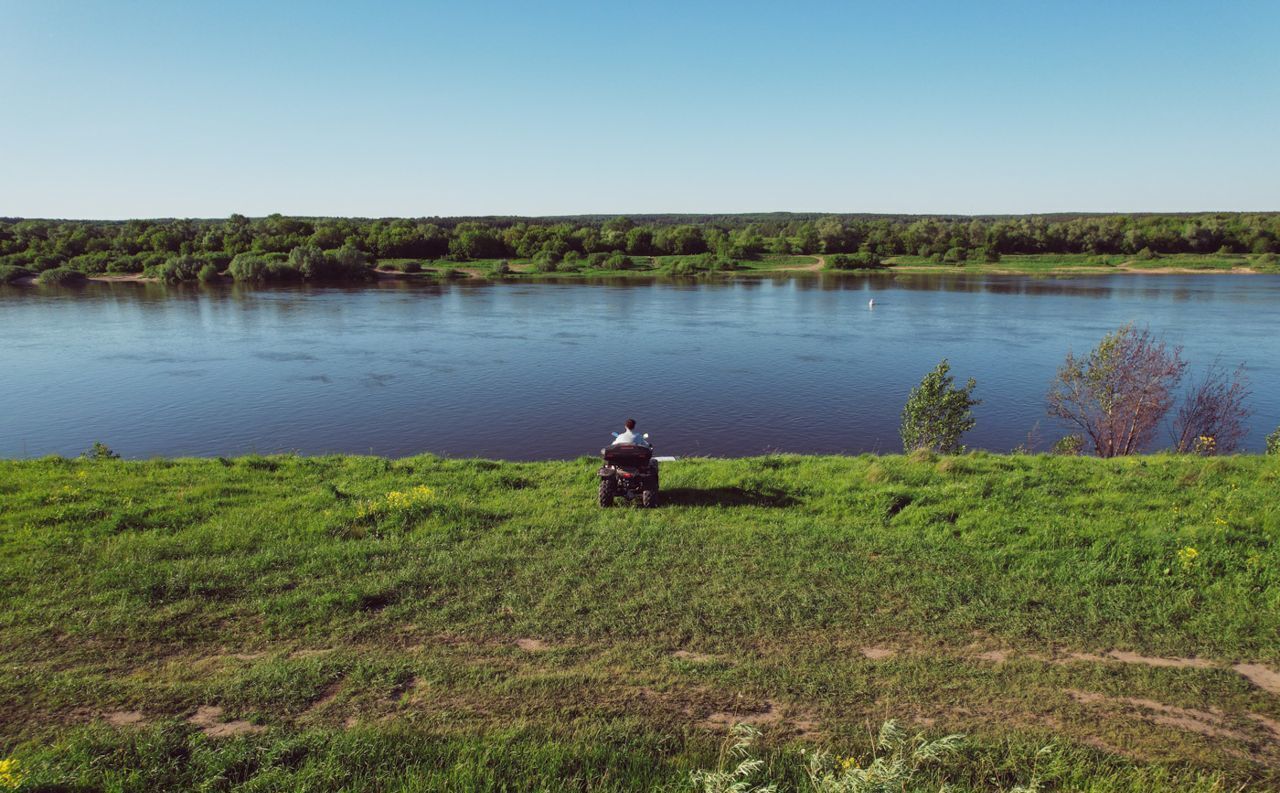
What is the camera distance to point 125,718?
6059 mm

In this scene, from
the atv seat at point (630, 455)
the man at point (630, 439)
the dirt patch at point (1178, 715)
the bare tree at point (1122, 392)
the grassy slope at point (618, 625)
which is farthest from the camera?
the bare tree at point (1122, 392)

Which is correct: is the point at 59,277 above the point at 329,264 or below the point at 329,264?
below

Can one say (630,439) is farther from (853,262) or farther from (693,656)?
(853,262)

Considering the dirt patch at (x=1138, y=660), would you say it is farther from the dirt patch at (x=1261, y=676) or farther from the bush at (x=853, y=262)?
the bush at (x=853, y=262)

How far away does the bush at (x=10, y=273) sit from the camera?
77688 millimetres

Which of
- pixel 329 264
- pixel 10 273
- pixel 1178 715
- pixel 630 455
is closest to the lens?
pixel 1178 715

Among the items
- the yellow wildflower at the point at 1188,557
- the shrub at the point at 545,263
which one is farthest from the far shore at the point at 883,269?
the yellow wildflower at the point at 1188,557

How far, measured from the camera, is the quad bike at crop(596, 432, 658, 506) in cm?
1188

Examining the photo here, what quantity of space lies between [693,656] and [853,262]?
109211 mm

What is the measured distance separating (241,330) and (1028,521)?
56.7 meters

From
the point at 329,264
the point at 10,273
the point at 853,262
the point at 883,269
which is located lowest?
the point at 10,273

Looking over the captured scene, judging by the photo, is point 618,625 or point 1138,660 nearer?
point 1138,660

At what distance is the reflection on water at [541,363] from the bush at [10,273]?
609cm

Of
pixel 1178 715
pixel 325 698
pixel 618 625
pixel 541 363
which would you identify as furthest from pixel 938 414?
pixel 541 363
